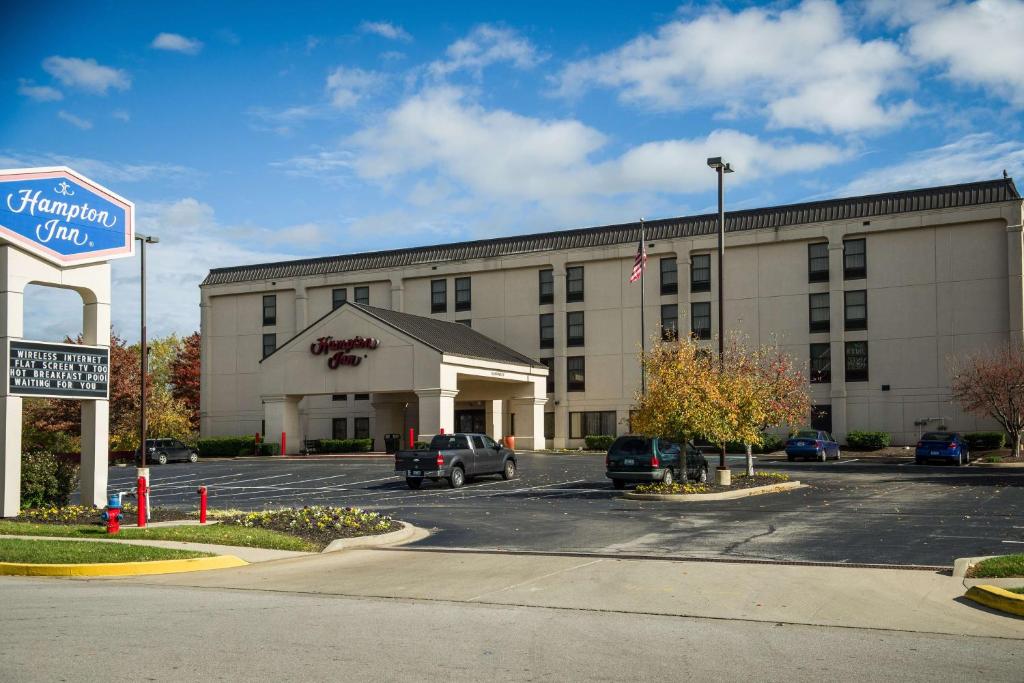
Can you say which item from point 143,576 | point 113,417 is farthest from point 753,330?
point 143,576

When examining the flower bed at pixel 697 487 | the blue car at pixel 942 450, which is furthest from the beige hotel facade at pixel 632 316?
the flower bed at pixel 697 487

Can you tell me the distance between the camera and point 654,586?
1338cm

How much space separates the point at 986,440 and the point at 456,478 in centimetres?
2851

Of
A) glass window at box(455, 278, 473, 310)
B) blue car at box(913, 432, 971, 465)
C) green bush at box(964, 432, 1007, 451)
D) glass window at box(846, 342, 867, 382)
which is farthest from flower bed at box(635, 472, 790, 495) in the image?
glass window at box(455, 278, 473, 310)

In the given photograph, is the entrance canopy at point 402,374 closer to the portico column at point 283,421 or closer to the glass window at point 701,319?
the portico column at point 283,421

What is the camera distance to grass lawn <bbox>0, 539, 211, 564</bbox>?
15.1 metres

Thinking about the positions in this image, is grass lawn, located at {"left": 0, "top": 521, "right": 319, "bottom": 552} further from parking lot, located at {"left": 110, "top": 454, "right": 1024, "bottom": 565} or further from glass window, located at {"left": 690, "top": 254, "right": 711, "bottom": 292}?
glass window, located at {"left": 690, "top": 254, "right": 711, "bottom": 292}

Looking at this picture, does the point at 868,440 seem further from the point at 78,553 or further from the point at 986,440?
the point at 78,553

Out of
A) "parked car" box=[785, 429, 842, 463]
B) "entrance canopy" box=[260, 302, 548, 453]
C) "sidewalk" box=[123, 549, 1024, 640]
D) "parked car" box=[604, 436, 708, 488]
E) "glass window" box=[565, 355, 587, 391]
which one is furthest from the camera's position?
"glass window" box=[565, 355, 587, 391]

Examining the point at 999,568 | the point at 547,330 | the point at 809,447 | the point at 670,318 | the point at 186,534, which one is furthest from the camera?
the point at 547,330

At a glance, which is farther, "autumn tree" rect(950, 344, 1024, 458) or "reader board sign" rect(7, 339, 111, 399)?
"autumn tree" rect(950, 344, 1024, 458)

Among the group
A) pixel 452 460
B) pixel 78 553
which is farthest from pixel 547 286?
pixel 78 553

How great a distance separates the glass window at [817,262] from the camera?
5441cm

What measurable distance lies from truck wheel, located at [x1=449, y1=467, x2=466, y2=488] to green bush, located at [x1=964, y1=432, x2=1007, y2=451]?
27.9m
